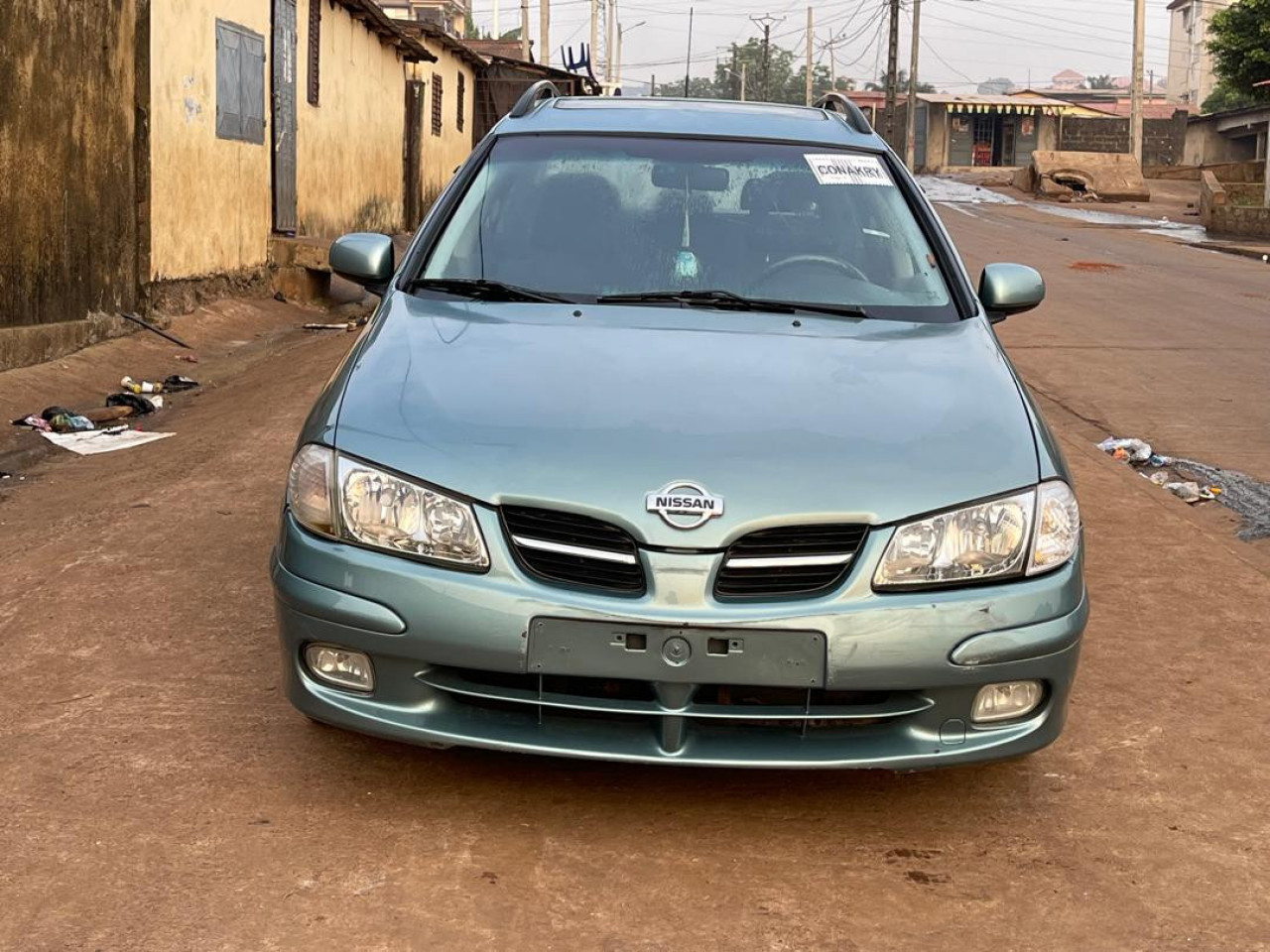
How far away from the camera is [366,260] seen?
460 cm

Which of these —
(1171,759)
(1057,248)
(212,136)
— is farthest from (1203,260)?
(1171,759)

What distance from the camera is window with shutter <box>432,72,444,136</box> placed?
2841 cm

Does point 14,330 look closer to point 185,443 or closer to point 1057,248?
point 185,443

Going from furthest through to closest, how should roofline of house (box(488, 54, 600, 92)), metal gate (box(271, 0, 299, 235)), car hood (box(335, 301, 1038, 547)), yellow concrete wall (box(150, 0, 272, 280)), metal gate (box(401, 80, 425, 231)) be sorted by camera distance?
roofline of house (box(488, 54, 600, 92)) → metal gate (box(401, 80, 425, 231)) → metal gate (box(271, 0, 299, 235)) → yellow concrete wall (box(150, 0, 272, 280)) → car hood (box(335, 301, 1038, 547))

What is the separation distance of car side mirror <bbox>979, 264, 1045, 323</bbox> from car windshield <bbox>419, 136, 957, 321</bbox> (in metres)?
0.18

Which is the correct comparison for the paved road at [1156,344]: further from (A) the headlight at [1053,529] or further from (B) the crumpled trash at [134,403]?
(B) the crumpled trash at [134,403]

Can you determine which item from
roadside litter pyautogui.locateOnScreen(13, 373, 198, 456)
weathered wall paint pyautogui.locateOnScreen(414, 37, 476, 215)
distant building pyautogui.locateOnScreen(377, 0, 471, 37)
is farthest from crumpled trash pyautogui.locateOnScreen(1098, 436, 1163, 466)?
distant building pyautogui.locateOnScreen(377, 0, 471, 37)

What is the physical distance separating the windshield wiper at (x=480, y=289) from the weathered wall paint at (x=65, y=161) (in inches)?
235

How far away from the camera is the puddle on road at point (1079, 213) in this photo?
31031 millimetres

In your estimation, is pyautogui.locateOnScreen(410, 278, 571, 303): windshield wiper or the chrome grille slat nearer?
the chrome grille slat

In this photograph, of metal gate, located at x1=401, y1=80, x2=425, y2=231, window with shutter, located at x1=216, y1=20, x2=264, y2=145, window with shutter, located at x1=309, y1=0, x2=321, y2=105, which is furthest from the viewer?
metal gate, located at x1=401, y1=80, x2=425, y2=231

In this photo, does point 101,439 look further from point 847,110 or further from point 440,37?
point 440,37

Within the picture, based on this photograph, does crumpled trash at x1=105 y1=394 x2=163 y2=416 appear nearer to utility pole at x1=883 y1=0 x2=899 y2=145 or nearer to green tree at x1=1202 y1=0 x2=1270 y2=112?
green tree at x1=1202 y1=0 x2=1270 y2=112

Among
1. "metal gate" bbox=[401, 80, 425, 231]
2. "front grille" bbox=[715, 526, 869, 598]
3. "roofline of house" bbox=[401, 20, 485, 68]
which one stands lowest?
"front grille" bbox=[715, 526, 869, 598]
